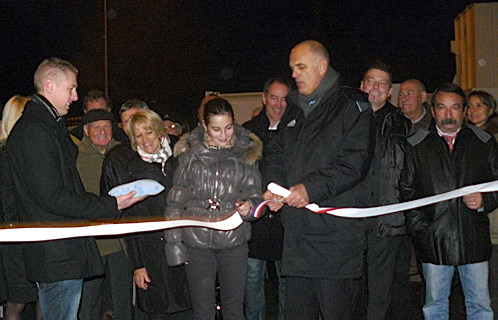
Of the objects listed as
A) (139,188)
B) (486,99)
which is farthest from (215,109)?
(486,99)

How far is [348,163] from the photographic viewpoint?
4.88m

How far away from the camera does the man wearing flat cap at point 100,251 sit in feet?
21.4

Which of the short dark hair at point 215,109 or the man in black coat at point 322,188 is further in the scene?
the short dark hair at point 215,109

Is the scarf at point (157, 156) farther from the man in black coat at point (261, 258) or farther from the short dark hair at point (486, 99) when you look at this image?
the short dark hair at point (486, 99)

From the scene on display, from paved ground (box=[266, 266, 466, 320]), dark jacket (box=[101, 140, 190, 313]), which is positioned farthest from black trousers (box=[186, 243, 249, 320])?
paved ground (box=[266, 266, 466, 320])

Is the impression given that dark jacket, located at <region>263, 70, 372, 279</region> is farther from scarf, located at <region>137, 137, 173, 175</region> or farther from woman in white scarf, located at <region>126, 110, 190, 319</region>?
scarf, located at <region>137, 137, 173, 175</region>

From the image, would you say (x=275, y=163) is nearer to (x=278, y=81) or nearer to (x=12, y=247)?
(x=278, y=81)

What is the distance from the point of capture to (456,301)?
838 cm

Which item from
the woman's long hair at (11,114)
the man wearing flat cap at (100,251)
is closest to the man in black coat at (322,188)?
the man wearing flat cap at (100,251)

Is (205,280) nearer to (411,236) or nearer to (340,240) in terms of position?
(340,240)

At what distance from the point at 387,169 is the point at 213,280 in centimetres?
180

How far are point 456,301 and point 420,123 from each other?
7.77ft

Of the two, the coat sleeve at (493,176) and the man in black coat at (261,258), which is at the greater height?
the coat sleeve at (493,176)

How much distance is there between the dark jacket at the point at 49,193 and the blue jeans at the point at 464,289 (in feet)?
9.09
